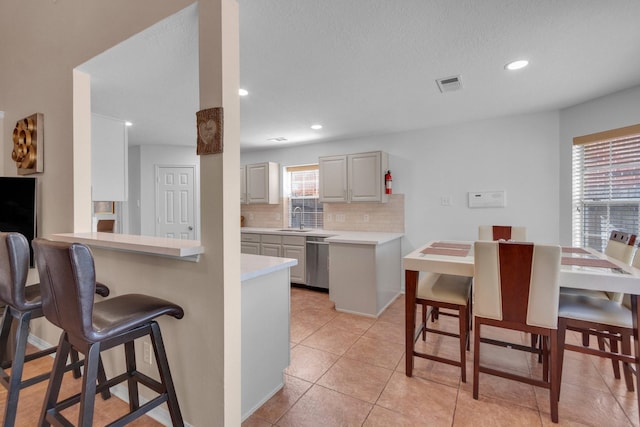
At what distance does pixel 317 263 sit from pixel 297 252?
13.4 inches

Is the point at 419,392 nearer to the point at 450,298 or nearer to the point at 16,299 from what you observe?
the point at 450,298

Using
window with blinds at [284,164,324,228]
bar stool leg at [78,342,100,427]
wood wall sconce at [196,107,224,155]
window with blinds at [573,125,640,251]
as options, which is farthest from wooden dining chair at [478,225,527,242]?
bar stool leg at [78,342,100,427]

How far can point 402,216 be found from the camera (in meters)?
4.12

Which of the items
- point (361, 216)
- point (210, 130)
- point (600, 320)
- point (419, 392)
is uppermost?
point (210, 130)

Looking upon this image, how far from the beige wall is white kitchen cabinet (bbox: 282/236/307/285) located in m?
2.54

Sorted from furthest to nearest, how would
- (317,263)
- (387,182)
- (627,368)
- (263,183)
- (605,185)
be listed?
1. (263,183)
2. (317,263)
3. (387,182)
4. (605,185)
5. (627,368)

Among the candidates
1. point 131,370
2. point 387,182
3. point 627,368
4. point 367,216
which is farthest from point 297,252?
point 627,368

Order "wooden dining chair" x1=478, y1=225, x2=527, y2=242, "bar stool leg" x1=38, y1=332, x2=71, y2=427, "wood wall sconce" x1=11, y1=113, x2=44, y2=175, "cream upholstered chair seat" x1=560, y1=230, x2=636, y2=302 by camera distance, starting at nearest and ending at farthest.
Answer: "bar stool leg" x1=38, y1=332, x2=71, y2=427 → "cream upholstered chair seat" x1=560, y1=230, x2=636, y2=302 → "wood wall sconce" x1=11, y1=113, x2=44, y2=175 → "wooden dining chair" x1=478, y1=225, x2=527, y2=242

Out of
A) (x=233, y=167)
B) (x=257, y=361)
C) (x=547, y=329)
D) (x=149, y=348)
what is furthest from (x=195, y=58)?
(x=547, y=329)

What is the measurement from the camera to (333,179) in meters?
4.25

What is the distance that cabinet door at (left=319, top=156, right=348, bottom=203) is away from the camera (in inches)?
164

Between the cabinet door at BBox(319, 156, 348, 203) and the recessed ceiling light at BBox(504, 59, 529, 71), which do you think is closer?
the recessed ceiling light at BBox(504, 59, 529, 71)

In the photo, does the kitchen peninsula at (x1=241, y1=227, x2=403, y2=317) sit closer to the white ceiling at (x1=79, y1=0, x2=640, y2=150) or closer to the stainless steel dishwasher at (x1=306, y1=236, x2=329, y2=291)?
the stainless steel dishwasher at (x1=306, y1=236, x2=329, y2=291)

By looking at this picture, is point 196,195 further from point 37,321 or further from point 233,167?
point 233,167
